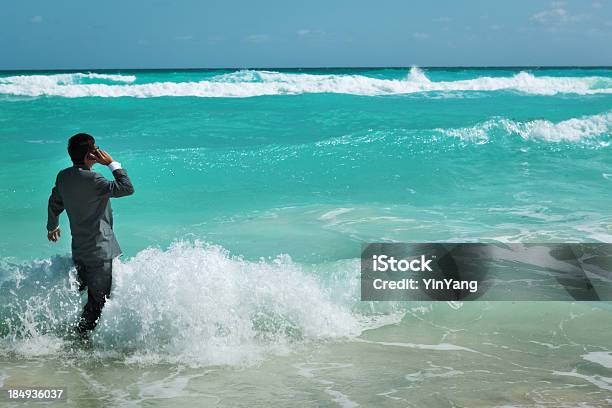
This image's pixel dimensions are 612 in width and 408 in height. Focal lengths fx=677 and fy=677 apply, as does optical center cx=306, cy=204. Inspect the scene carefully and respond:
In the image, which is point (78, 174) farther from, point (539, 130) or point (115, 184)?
point (539, 130)

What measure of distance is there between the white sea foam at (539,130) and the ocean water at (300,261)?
57 millimetres

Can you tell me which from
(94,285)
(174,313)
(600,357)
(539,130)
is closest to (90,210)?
(94,285)

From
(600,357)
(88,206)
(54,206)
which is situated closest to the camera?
(88,206)

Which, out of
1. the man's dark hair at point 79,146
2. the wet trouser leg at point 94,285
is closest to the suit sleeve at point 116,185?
the man's dark hair at point 79,146

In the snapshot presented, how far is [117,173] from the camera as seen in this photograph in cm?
418

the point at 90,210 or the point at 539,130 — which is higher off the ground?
the point at 539,130

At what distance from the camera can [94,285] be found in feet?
14.8

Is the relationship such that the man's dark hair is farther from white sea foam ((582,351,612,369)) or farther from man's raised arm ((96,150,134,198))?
white sea foam ((582,351,612,369))

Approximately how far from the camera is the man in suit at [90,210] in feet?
13.7

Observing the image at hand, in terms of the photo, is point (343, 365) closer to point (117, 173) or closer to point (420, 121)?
point (117, 173)

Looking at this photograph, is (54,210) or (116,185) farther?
(54,210)

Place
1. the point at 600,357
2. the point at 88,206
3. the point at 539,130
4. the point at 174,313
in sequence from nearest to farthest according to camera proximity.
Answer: the point at 88,206 → the point at 600,357 → the point at 174,313 → the point at 539,130

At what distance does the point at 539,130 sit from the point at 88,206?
14.4 metres

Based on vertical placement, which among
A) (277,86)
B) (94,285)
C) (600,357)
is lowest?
(600,357)
